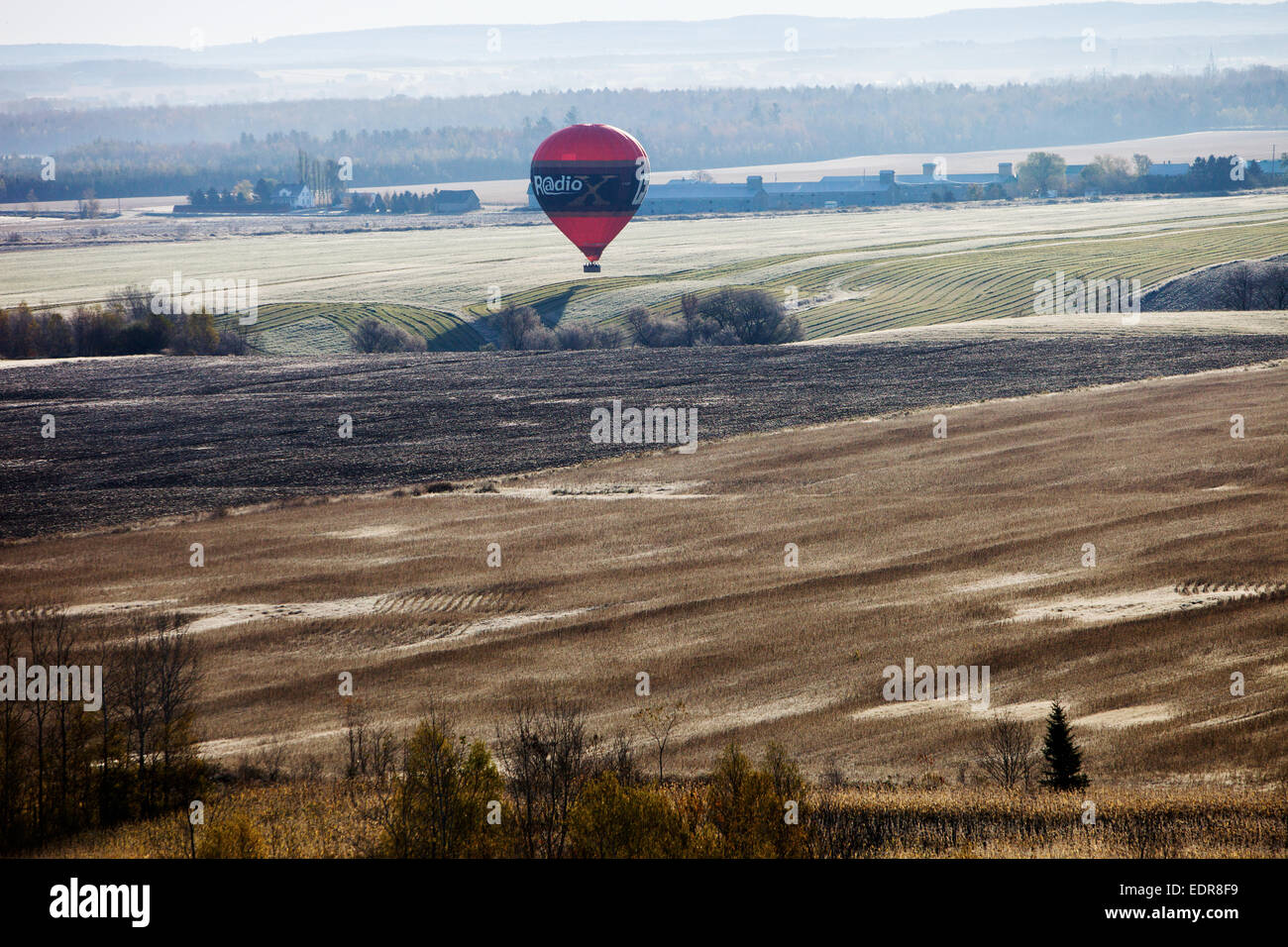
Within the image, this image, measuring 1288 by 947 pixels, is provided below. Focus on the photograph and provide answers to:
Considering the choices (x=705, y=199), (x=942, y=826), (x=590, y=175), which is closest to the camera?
(x=942, y=826)

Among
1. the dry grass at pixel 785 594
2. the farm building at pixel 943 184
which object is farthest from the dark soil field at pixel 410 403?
the farm building at pixel 943 184

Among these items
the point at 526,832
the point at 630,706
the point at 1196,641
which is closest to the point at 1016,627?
the point at 1196,641

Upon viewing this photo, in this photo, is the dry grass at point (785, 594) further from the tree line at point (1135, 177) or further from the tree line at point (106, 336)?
the tree line at point (1135, 177)

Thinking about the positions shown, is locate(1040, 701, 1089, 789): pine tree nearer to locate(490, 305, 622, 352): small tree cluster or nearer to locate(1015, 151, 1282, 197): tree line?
locate(490, 305, 622, 352): small tree cluster

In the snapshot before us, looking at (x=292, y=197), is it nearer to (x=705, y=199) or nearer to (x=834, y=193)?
(x=705, y=199)

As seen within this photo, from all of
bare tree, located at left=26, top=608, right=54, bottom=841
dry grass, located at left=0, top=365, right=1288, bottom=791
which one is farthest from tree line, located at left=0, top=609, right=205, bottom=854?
dry grass, located at left=0, top=365, right=1288, bottom=791

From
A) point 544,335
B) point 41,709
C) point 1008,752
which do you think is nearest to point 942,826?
point 1008,752
